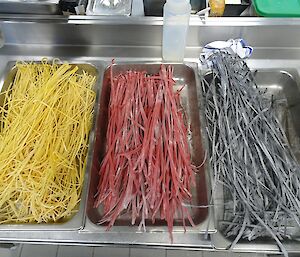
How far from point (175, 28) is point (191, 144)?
1.38 feet

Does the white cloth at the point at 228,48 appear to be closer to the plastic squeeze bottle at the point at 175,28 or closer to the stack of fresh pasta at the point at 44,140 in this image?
the plastic squeeze bottle at the point at 175,28

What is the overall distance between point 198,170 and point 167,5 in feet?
1.89

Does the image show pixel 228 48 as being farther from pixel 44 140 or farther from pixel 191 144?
pixel 44 140

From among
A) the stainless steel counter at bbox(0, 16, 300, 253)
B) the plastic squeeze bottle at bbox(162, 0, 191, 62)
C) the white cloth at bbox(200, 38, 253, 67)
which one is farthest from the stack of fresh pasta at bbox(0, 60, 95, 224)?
the white cloth at bbox(200, 38, 253, 67)

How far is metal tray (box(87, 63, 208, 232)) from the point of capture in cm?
94

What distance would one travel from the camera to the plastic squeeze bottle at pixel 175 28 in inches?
43.6

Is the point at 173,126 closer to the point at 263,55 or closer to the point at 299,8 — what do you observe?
the point at 263,55

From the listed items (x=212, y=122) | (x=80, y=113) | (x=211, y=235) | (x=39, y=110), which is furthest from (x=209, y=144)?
(x=39, y=110)

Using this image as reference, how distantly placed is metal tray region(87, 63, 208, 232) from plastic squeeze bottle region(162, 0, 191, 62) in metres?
0.05

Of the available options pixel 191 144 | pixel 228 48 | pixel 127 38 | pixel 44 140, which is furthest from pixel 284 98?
pixel 44 140

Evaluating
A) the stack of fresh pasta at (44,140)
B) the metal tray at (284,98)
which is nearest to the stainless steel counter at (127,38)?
the metal tray at (284,98)

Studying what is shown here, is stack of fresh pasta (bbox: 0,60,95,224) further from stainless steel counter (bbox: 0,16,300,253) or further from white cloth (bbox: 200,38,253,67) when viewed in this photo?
white cloth (bbox: 200,38,253,67)

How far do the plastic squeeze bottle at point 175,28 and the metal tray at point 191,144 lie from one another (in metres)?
0.05

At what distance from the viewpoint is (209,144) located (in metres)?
1.08
